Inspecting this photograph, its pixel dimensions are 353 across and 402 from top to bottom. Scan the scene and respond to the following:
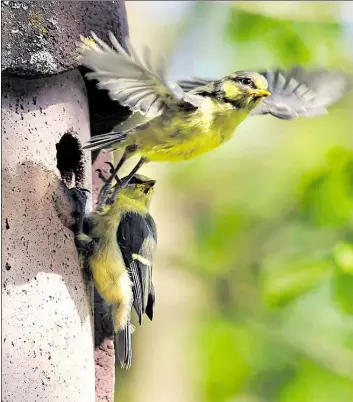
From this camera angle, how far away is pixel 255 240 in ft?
17.9

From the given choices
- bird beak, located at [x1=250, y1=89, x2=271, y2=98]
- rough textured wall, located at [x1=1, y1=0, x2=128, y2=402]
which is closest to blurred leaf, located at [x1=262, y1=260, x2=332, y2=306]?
bird beak, located at [x1=250, y1=89, x2=271, y2=98]

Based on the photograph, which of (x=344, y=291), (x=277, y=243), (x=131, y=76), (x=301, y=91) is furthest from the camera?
(x=277, y=243)

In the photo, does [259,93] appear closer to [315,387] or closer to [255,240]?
[315,387]

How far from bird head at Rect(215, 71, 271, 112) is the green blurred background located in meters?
1.10

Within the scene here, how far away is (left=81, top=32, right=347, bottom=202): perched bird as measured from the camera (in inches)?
92.6

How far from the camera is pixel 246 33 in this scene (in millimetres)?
4945

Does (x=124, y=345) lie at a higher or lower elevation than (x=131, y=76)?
lower

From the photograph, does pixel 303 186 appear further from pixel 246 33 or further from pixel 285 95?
pixel 285 95

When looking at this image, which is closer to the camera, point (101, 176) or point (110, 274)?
point (110, 274)

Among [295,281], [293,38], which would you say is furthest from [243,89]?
[293,38]

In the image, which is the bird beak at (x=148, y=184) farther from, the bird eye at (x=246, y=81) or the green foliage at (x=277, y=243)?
the green foliage at (x=277, y=243)

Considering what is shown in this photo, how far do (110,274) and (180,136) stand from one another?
0.49 meters

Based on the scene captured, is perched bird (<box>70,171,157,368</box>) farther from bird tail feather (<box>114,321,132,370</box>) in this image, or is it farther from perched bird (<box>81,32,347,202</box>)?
perched bird (<box>81,32,347,202</box>)

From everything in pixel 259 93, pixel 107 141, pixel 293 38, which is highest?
pixel 293 38
